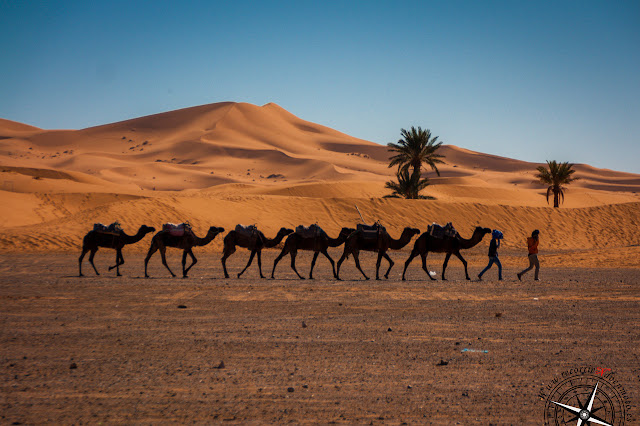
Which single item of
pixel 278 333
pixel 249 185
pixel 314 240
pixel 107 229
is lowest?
pixel 278 333

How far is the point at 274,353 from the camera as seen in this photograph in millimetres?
9469

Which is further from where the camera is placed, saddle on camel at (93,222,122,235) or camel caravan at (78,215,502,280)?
saddle on camel at (93,222,122,235)

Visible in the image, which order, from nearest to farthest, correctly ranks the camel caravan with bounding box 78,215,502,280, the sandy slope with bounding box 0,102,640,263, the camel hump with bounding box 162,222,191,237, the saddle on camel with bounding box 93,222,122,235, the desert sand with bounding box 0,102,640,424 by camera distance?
the desert sand with bounding box 0,102,640,424, the camel caravan with bounding box 78,215,502,280, the camel hump with bounding box 162,222,191,237, the saddle on camel with bounding box 93,222,122,235, the sandy slope with bounding box 0,102,640,263

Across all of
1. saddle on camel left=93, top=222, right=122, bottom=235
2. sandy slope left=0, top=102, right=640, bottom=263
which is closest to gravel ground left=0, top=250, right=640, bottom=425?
saddle on camel left=93, top=222, right=122, bottom=235

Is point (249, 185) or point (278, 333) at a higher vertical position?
point (249, 185)

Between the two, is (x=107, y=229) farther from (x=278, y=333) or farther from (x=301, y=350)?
(x=301, y=350)

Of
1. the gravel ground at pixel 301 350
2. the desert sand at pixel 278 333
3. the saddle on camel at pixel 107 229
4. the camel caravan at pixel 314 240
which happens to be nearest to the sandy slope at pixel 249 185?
the desert sand at pixel 278 333

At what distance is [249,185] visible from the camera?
83188 millimetres

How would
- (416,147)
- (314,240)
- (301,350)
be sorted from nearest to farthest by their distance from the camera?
(301,350)
(314,240)
(416,147)

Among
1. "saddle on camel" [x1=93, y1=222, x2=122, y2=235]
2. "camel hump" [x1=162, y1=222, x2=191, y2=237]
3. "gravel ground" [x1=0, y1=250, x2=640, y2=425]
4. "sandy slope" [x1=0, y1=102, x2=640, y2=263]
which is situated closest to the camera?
"gravel ground" [x1=0, y1=250, x2=640, y2=425]

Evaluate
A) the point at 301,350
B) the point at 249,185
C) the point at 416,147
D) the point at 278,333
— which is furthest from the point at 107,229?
the point at 249,185

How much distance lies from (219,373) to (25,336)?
446 cm

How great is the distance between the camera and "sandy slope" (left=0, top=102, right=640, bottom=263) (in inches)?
1555

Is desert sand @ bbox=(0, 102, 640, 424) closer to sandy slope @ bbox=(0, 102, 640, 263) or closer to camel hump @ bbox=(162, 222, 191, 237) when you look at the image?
sandy slope @ bbox=(0, 102, 640, 263)
